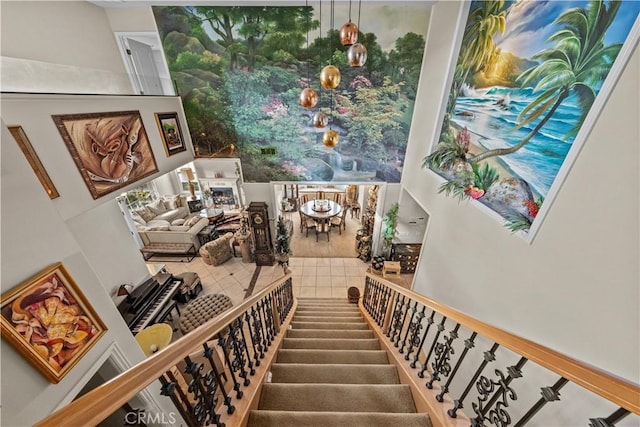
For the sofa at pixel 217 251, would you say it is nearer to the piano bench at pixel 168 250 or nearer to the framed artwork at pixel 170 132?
the piano bench at pixel 168 250

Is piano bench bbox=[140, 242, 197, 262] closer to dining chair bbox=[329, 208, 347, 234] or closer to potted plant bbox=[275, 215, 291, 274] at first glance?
potted plant bbox=[275, 215, 291, 274]

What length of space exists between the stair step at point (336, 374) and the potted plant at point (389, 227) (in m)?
4.12

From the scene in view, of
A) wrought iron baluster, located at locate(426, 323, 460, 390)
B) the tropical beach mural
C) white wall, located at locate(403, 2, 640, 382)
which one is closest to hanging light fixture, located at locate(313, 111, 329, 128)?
the tropical beach mural

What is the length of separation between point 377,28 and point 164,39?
4148mm

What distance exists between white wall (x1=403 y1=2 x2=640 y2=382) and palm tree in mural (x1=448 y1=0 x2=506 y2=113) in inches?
66.7

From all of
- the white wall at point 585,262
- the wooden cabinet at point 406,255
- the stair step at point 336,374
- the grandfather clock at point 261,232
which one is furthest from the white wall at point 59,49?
the wooden cabinet at point 406,255

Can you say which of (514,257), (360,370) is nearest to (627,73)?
(514,257)

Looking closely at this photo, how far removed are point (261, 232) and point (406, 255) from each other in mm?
4066

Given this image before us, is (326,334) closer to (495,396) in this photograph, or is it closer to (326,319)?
(326,319)

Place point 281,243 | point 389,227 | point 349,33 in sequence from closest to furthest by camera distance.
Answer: point 349,33 → point 389,227 → point 281,243

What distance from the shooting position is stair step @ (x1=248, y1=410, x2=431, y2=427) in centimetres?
151

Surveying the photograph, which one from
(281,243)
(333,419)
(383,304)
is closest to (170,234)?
(281,243)

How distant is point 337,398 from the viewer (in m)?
1.80

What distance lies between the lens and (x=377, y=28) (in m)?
4.38
